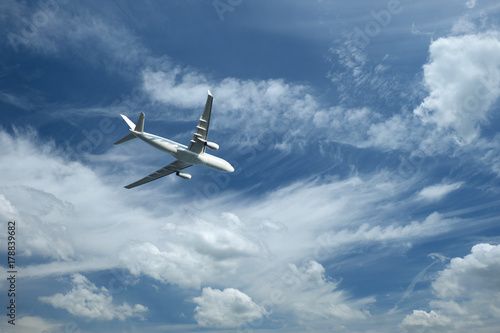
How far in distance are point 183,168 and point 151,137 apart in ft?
42.9

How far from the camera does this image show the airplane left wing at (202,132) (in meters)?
61.1

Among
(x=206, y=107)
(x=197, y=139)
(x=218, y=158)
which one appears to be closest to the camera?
(x=206, y=107)

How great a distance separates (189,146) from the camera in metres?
67.5

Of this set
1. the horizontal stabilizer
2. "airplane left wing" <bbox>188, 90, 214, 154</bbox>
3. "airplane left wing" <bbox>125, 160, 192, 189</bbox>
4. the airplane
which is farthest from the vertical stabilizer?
"airplane left wing" <bbox>125, 160, 192, 189</bbox>

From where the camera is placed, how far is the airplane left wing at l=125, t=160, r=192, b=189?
74.5m

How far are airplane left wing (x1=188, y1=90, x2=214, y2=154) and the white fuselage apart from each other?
140 cm

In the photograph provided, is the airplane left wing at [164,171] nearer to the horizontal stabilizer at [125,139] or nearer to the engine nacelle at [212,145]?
the engine nacelle at [212,145]

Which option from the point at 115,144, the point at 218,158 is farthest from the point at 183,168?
the point at 115,144

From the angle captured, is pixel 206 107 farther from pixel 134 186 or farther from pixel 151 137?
pixel 134 186

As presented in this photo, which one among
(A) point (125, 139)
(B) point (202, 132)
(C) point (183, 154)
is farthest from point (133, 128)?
(B) point (202, 132)

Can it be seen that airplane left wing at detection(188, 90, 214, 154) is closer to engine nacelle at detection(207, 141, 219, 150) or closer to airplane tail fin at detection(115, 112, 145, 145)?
engine nacelle at detection(207, 141, 219, 150)

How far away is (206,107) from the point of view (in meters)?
61.3

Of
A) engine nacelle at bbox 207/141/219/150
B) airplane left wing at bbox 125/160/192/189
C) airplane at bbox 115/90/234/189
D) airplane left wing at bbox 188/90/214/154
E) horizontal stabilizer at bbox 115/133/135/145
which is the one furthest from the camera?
airplane left wing at bbox 125/160/192/189

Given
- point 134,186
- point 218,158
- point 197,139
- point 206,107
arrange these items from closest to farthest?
1. point 206,107
2. point 197,139
3. point 218,158
4. point 134,186
